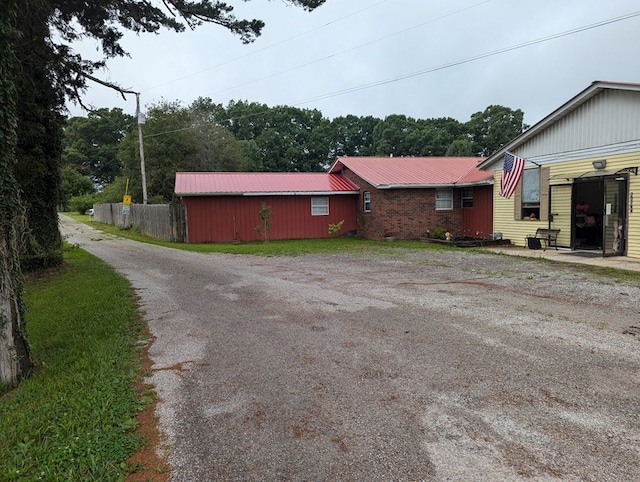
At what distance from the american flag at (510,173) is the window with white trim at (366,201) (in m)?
6.73

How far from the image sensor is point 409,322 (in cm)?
605

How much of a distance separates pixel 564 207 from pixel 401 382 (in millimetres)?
12671

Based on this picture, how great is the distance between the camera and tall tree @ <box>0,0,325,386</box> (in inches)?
174

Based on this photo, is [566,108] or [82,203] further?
[82,203]

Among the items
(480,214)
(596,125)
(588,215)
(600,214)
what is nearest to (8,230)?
(596,125)

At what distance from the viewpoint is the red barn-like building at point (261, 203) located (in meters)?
19.9

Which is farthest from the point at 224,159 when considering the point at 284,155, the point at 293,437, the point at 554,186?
the point at 293,437

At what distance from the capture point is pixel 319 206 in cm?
2183

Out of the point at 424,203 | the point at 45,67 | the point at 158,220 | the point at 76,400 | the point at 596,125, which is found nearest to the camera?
the point at 76,400

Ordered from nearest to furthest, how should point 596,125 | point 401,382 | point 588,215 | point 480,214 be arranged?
point 401,382, point 596,125, point 588,215, point 480,214

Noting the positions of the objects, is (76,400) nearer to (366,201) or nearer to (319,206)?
(366,201)

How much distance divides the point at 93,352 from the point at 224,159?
109ft

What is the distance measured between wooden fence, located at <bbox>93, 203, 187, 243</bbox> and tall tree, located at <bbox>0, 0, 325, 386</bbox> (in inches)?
286

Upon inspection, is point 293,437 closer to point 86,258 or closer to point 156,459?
point 156,459
